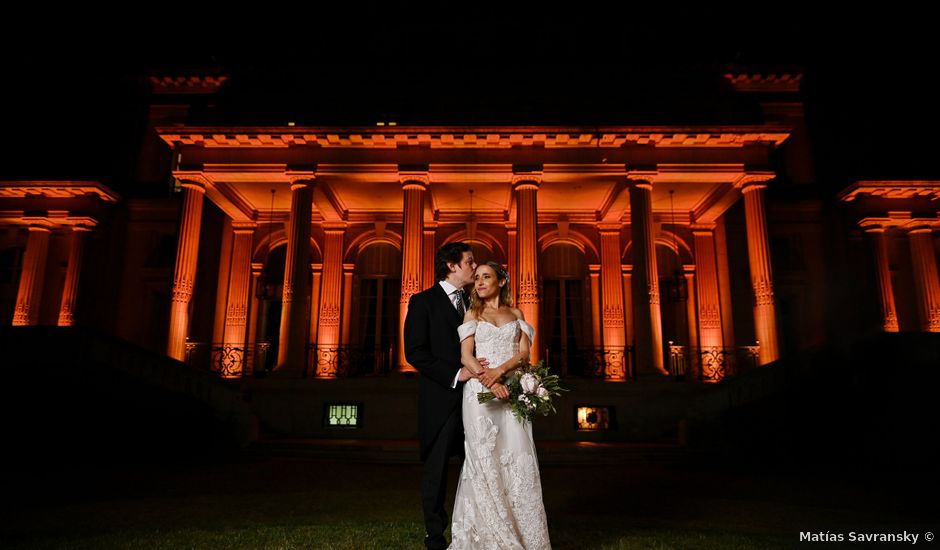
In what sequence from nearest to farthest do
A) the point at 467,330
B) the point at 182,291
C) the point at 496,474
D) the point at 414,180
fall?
1. the point at 496,474
2. the point at 467,330
3. the point at 182,291
4. the point at 414,180

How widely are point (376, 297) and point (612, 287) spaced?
841cm

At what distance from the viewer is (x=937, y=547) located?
4.95 m

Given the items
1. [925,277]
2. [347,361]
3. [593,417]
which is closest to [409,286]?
[347,361]

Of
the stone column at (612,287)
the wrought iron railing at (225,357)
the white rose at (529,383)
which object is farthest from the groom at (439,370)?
the wrought iron railing at (225,357)

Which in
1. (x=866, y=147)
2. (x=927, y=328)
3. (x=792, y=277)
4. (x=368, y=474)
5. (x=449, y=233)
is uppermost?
(x=866, y=147)

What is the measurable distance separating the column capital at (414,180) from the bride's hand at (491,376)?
12594mm

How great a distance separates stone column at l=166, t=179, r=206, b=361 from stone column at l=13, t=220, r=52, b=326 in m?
7.64

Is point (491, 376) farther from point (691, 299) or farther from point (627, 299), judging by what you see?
point (691, 299)

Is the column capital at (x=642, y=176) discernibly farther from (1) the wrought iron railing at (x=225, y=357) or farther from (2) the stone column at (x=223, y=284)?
(2) the stone column at (x=223, y=284)

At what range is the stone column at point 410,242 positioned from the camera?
1490cm

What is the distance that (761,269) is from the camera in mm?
15406

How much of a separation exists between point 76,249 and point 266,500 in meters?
17.6

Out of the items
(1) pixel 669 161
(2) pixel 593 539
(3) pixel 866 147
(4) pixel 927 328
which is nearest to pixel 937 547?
(2) pixel 593 539

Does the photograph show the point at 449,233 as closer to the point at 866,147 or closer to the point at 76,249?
the point at 76,249
